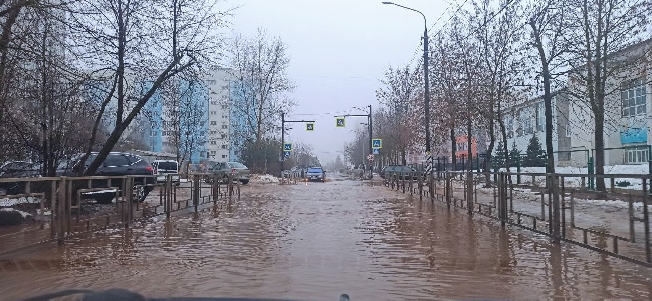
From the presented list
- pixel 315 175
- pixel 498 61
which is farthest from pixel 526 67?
pixel 315 175

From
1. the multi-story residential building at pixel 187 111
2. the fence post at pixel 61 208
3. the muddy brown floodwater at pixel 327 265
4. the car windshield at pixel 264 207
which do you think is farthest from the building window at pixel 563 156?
the fence post at pixel 61 208

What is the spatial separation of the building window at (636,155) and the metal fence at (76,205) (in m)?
17.0

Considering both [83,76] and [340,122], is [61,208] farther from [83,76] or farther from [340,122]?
[340,122]

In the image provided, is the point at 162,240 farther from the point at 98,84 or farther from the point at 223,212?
the point at 98,84

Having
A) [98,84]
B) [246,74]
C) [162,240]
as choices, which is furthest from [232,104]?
[162,240]

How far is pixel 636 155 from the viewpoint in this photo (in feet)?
73.8

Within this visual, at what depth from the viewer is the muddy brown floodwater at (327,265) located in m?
6.12

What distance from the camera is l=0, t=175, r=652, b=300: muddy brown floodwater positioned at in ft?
20.1

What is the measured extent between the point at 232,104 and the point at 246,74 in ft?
9.97

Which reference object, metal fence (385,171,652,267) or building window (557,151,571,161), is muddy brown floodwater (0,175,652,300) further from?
building window (557,151,571,161)

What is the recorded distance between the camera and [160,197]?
14.0m

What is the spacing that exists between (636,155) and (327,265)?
62.5ft

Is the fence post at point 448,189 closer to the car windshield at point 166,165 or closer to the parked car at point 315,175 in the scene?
the car windshield at point 166,165

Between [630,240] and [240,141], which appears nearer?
[630,240]
